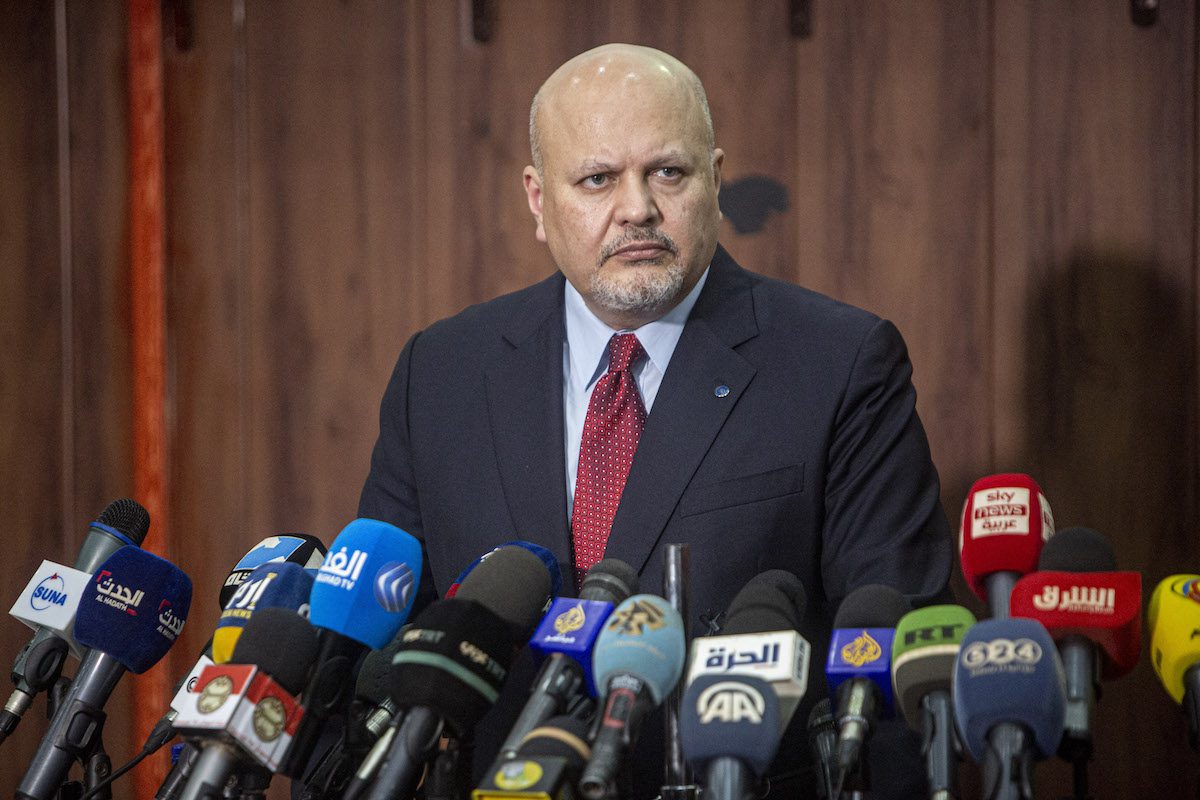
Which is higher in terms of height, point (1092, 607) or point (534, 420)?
point (534, 420)

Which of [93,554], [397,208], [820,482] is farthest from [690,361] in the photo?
[397,208]

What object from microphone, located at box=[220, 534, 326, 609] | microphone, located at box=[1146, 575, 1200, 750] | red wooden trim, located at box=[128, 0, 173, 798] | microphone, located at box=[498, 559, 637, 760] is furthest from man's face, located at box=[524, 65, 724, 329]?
red wooden trim, located at box=[128, 0, 173, 798]

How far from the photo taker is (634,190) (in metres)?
2.07

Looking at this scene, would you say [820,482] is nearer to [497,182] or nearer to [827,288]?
[827,288]

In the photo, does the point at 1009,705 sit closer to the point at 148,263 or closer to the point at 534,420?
the point at 534,420

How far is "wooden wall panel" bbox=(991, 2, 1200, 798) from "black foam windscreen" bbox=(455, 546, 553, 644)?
5.64 feet

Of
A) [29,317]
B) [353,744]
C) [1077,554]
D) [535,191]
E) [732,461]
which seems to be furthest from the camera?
[29,317]

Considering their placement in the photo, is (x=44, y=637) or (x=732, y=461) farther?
(x=732, y=461)

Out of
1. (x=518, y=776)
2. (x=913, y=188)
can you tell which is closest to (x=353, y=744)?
(x=518, y=776)

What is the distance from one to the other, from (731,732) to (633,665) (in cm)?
12

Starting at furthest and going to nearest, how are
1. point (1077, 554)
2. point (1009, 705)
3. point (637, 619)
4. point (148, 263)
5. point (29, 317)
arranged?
point (148, 263)
point (29, 317)
point (1077, 554)
point (637, 619)
point (1009, 705)

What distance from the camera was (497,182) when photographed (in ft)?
10.2

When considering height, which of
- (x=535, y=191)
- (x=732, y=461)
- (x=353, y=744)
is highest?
(x=535, y=191)

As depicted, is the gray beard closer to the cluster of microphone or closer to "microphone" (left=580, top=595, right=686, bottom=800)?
the cluster of microphone
